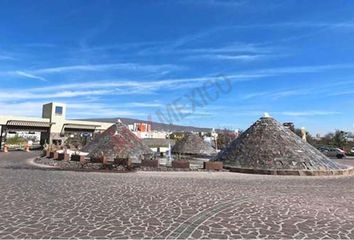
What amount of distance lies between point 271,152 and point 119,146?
12.0 metres

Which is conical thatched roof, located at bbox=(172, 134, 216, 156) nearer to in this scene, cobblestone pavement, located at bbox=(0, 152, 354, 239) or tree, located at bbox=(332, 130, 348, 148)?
cobblestone pavement, located at bbox=(0, 152, 354, 239)

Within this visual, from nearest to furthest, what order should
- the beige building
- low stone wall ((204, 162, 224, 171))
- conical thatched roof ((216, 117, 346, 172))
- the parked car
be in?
conical thatched roof ((216, 117, 346, 172))
low stone wall ((204, 162, 224, 171))
the parked car
the beige building

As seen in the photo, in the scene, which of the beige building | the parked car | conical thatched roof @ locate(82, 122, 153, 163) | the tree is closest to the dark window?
the beige building

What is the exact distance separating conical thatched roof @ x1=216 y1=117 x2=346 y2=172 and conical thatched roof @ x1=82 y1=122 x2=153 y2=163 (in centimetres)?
752

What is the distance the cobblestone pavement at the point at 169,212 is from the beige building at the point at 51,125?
5329cm

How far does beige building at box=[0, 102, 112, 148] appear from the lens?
207ft

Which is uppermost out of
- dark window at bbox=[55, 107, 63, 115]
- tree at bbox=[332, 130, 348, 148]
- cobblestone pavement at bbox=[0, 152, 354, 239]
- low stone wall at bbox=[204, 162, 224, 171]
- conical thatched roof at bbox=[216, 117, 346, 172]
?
dark window at bbox=[55, 107, 63, 115]

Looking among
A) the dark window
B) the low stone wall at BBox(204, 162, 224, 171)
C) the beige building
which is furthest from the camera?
the dark window

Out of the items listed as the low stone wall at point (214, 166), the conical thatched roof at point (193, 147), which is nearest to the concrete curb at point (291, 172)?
the low stone wall at point (214, 166)

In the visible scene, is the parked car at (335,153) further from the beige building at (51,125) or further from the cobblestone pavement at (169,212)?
the beige building at (51,125)

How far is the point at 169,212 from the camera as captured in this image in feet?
29.5

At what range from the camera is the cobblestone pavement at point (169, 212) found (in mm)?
7156

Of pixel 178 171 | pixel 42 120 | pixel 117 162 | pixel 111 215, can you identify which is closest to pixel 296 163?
pixel 178 171

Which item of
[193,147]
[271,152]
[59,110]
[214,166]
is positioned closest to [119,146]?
[214,166]
